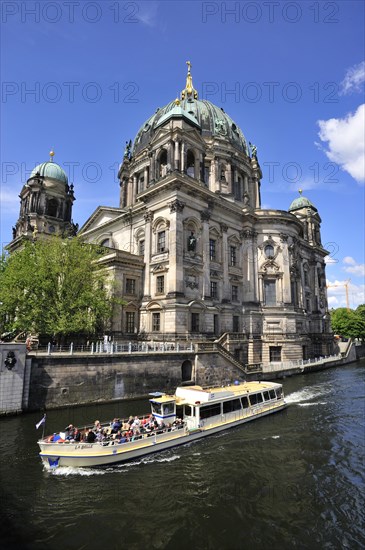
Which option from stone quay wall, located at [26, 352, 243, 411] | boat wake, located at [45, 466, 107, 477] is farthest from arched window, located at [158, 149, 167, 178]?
boat wake, located at [45, 466, 107, 477]

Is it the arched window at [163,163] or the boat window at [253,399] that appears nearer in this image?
the boat window at [253,399]

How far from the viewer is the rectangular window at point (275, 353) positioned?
46188 mm

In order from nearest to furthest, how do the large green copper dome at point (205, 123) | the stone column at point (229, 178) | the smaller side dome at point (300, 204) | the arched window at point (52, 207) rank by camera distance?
the stone column at point (229, 178) → the large green copper dome at point (205, 123) → the arched window at point (52, 207) → the smaller side dome at point (300, 204)

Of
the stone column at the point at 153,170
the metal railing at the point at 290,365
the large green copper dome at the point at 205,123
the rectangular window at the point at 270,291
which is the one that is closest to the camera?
the metal railing at the point at 290,365

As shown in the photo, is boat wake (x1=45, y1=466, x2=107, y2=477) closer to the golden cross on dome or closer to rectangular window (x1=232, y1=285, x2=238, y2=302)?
rectangular window (x1=232, y1=285, x2=238, y2=302)

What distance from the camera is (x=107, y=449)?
1562 cm

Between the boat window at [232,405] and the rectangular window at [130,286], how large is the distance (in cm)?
2098

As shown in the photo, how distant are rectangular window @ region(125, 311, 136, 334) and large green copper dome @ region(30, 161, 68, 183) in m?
35.1

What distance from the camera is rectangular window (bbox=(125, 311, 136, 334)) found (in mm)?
39406

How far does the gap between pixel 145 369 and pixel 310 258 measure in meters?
47.7

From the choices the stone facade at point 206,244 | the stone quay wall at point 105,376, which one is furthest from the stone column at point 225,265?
the stone quay wall at point 105,376

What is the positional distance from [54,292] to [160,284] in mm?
12451

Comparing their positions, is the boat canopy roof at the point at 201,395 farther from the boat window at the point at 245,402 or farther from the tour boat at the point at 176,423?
the boat window at the point at 245,402

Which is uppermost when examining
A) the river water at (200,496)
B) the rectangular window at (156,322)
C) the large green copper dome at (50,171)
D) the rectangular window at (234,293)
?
the large green copper dome at (50,171)
